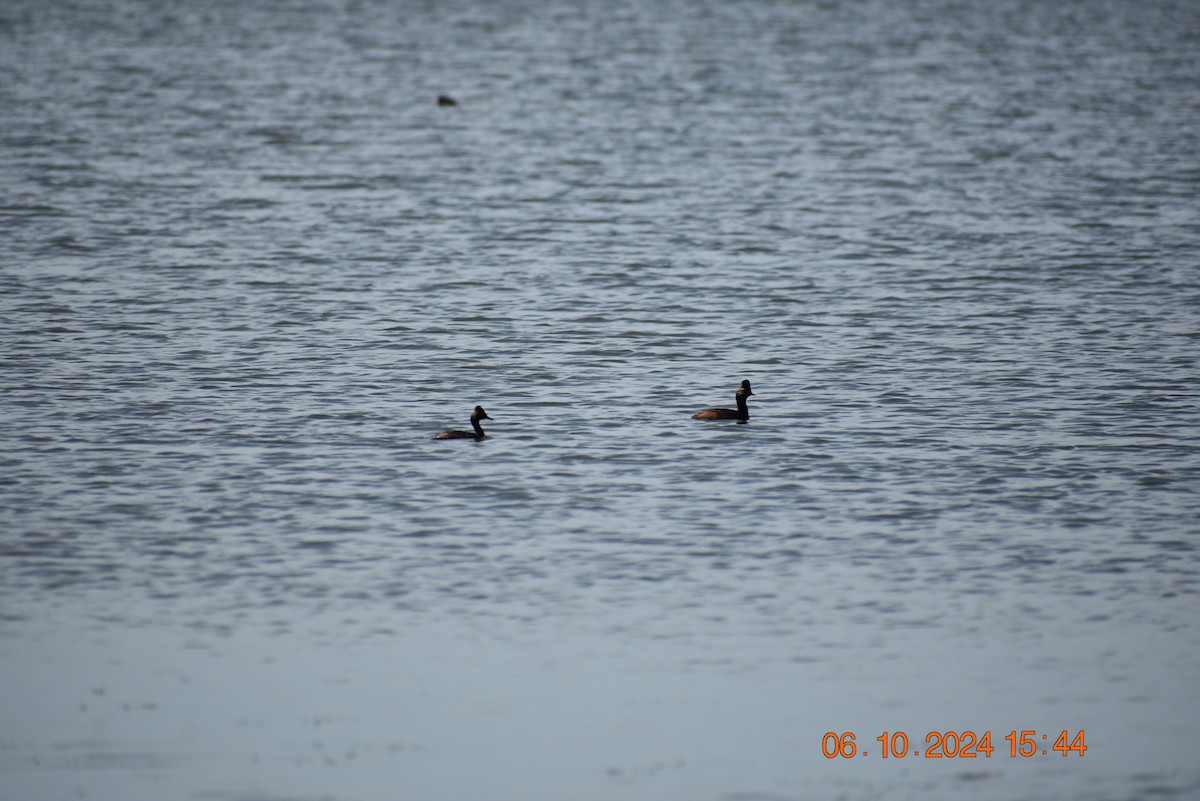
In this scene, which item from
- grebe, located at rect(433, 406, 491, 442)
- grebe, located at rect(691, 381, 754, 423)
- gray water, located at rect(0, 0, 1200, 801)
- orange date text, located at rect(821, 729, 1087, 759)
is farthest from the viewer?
grebe, located at rect(691, 381, 754, 423)

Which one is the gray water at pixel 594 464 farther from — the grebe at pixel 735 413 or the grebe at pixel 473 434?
the grebe at pixel 735 413

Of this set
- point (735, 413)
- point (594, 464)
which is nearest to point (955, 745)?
point (594, 464)

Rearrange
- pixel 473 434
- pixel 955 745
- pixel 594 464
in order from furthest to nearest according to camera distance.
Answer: pixel 473 434 < pixel 594 464 < pixel 955 745

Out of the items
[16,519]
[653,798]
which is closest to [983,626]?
Result: [653,798]

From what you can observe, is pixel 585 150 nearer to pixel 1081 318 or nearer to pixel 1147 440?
pixel 1081 318

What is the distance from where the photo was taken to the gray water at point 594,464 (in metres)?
12.2

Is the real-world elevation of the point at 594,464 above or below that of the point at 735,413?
below

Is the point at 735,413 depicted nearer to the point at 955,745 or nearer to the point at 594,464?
the point at 594,464

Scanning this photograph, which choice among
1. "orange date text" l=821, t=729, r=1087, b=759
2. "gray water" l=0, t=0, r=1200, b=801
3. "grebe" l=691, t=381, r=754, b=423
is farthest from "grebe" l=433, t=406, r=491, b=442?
"orange date text" l=821, t=729, r=1087, b=759

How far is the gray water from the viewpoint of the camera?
12.2 m

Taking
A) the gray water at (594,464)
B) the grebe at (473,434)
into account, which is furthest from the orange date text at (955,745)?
the grebe at (473,434)

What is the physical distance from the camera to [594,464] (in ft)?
63.0

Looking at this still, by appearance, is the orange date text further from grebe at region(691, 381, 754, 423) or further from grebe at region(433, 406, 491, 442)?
grebe at region(691, 381, 754, 423)

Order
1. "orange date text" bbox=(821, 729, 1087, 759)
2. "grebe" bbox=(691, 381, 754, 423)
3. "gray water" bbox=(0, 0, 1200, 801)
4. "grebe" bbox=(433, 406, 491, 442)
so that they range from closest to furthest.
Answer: "orange date text" bbox=(821, 729, 1087, 759) → "gray water" bbox=(0, 0, 1200, 801) → "grebe" bbox=(433, 406, 491, 442) → "grebe" bbox=(691, 381, 754, 423)
